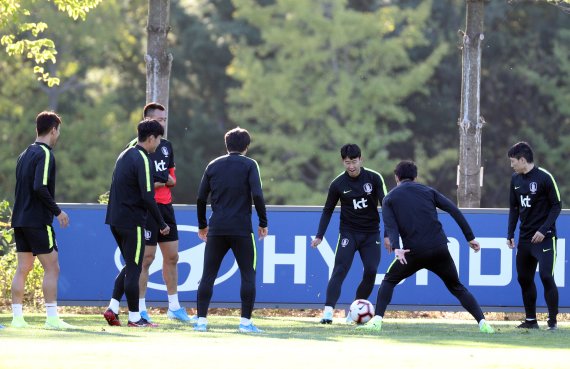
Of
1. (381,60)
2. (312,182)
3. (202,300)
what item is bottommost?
(202,300)

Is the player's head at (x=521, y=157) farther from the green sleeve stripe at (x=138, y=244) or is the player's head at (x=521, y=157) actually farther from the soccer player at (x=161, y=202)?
the green sleeve stripe at (x=138, y=244)

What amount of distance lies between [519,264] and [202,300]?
12.6ft

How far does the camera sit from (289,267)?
661 inches

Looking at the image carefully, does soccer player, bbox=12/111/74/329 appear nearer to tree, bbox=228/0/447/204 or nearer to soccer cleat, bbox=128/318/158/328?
soccer cleat, bbox=128/318/158/328

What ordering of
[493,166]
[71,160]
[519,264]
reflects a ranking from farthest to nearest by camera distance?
[71,160]
[493,166]
[519,264]

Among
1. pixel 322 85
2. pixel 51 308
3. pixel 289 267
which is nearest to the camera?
pixel 51 308

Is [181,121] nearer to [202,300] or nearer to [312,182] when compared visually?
[312,182]

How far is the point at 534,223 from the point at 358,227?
1.94 meters

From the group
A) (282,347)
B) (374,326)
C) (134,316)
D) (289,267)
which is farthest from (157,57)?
(282,347)

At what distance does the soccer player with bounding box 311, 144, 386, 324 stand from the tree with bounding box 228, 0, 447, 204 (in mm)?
36520

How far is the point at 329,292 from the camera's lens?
14625 millimetres

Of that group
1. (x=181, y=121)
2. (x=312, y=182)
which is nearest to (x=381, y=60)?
(x=312, y=182)

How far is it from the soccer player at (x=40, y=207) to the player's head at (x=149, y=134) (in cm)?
82

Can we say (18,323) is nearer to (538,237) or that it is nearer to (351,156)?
(351,156)
